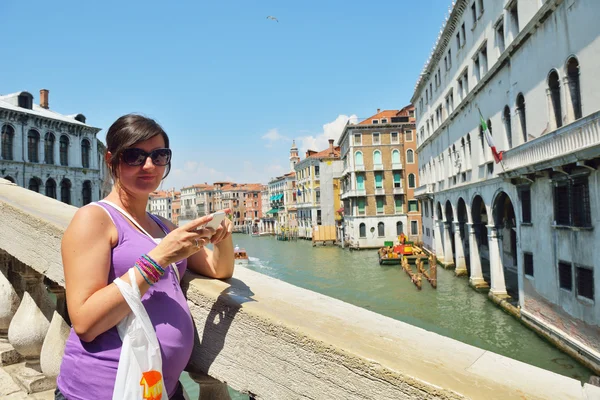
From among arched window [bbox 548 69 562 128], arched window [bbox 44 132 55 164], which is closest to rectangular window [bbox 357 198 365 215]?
arched window [bbox 44 132 55 164]

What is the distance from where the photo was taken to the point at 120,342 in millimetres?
1236

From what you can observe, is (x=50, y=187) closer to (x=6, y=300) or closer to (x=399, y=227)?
(x=399, y=227)

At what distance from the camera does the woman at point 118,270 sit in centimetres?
120

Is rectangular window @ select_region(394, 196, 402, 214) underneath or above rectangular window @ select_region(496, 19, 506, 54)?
underneath

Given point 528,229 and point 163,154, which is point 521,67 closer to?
point 528,229

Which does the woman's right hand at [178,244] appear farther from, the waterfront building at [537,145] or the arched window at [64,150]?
the arched window at [64,150]

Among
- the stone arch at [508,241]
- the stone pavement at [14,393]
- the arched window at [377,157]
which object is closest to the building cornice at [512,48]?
the stone arch at [508,241]

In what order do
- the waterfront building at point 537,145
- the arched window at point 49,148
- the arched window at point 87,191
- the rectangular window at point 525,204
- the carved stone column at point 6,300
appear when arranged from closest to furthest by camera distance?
the carved stone column at point 6,300 → the waterfront building at point 537,145 → the rectangular window at point 525,204 → the arched window at point 49,148 → the arched window at point 87,191

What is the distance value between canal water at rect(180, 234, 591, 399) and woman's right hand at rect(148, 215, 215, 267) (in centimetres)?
752

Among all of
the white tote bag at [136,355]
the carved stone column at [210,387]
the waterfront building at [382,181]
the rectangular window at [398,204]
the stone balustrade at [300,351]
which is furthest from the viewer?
the rectangular window at [398,204]

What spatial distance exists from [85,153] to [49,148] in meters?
3.01

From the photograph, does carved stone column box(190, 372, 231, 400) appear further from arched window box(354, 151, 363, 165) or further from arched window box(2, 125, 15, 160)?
arched window box(354, 151, 363, 165)

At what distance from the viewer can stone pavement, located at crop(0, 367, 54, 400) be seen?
191 cm

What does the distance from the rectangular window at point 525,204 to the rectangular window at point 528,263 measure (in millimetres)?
1033
